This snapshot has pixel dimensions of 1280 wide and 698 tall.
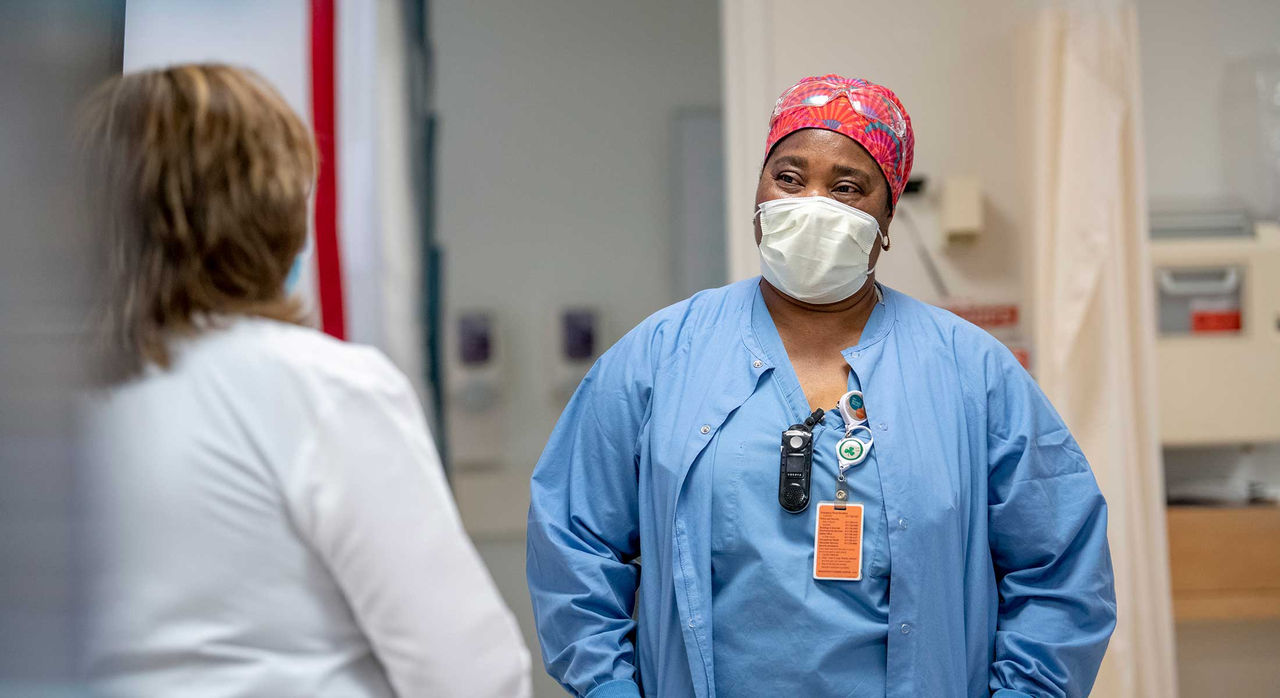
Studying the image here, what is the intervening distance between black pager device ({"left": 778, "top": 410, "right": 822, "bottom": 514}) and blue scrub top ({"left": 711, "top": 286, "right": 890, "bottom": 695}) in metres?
0.01

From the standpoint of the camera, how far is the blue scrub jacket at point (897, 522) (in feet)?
4.01

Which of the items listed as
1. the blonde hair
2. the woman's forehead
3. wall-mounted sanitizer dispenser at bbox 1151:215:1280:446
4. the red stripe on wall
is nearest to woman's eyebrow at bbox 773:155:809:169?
the woman's forehead

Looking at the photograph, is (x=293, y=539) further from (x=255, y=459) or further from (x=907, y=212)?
(x=907, y=212)

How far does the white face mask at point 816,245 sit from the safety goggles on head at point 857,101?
4.9 inches

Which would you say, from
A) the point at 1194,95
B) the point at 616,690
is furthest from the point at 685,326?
the point at 1194,95

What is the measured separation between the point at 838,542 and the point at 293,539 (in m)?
0.64

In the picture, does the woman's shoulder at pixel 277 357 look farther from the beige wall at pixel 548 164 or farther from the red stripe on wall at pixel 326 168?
the beige wall at pixel 548 164

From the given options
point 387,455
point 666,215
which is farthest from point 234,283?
point 666,215

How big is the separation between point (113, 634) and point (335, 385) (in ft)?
0.91

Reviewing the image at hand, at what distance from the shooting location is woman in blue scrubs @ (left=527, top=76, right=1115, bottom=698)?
1.22 meters

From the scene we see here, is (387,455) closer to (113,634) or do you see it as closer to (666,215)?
(113,634)

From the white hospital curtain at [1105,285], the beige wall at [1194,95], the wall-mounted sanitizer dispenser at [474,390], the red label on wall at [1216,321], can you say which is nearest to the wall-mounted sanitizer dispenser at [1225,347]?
the red label on wall at [1216,321]

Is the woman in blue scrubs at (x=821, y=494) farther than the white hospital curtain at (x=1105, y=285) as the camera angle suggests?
No

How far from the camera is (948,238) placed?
2453 millimetres
